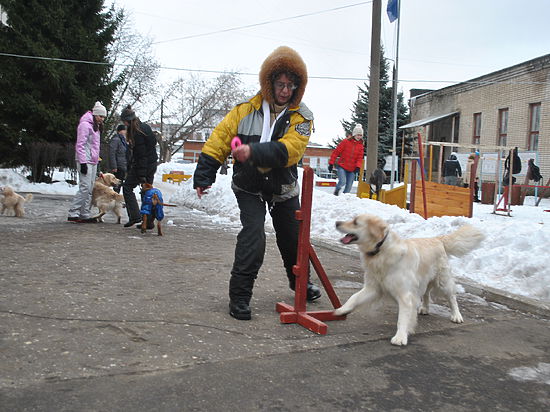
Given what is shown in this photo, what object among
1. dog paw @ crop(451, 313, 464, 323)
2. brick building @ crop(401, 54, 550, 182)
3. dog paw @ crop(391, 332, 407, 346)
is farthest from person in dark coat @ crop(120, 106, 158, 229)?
brick building @ crop(401, 54, 550, 182)

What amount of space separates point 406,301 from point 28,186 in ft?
49.2

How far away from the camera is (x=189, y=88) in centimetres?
4200

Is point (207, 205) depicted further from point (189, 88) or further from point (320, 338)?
point (189, 88)

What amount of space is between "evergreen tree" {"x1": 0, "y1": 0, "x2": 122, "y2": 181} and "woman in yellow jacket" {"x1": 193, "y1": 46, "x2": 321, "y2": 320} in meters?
14.0

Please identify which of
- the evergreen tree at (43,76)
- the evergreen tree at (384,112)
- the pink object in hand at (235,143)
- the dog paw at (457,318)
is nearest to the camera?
the pink object in hand at (235,143)

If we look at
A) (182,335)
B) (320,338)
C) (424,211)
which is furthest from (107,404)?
(424,211)

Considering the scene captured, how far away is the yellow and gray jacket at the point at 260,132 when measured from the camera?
3965mm

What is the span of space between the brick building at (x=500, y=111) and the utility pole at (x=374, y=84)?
7092 mm

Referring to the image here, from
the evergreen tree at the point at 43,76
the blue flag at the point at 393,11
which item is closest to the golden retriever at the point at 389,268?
the blue flag at the point at 393,11

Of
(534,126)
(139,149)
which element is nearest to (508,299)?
(139,149)

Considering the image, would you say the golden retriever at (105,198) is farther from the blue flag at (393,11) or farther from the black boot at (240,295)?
the blue flag at (393,11)

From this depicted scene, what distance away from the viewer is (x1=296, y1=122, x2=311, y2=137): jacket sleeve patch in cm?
396

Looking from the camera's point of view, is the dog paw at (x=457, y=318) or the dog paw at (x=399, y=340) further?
the dog paw at (x=457, y=318)

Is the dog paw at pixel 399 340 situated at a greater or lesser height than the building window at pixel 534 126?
lesser
